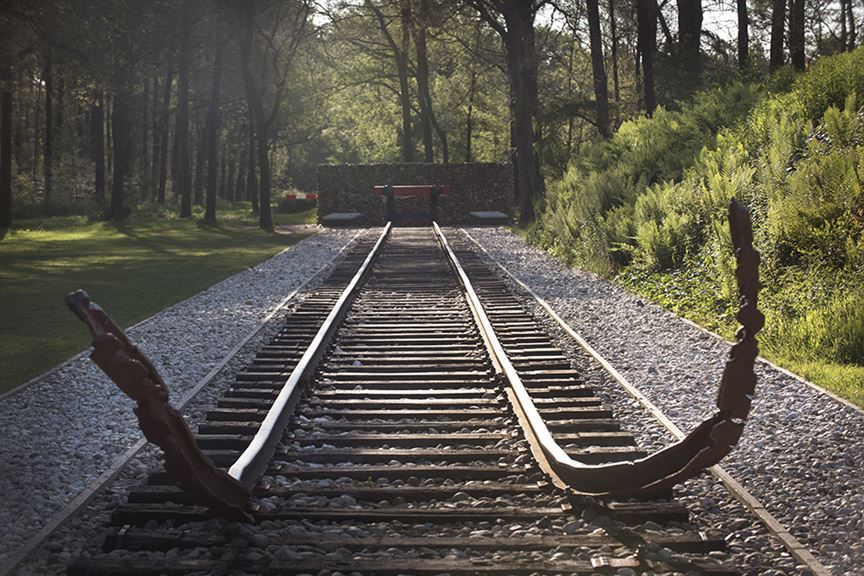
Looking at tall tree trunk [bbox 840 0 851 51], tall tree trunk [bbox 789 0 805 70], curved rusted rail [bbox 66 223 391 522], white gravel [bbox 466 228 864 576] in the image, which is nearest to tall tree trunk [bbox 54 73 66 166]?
tall tree trunk [bbox 840 0 851 51]

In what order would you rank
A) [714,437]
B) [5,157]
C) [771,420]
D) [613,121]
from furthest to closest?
[613,121], [5,157], [771,420], [714,437]

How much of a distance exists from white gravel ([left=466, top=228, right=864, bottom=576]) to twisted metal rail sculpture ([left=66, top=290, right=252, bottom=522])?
2841 mm

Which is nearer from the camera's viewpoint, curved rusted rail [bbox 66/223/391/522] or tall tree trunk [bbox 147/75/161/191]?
curved rusted rail [bbox 66/223/391/522]

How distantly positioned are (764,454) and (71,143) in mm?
60763

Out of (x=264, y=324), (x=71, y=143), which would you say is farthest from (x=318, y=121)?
(x=264, y=324)

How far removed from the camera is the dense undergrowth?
34.5 ft

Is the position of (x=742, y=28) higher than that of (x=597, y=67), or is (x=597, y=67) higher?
(x=742, y=28)

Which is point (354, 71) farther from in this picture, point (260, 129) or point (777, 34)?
point (777, 34)

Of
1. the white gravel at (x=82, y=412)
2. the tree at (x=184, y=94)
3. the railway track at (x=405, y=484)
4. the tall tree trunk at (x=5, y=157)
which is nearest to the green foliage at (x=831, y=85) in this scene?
the railway track at (x=405, y=484)

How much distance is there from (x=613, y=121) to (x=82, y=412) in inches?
1309

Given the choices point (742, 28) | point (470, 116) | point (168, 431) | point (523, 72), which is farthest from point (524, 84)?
point (470, 116)

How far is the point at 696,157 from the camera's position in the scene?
63.6 feet

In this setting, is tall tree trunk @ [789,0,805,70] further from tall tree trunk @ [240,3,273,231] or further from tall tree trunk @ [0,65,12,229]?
tall tree trunk @ [0,65,12,229]

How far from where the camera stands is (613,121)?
38.7m
